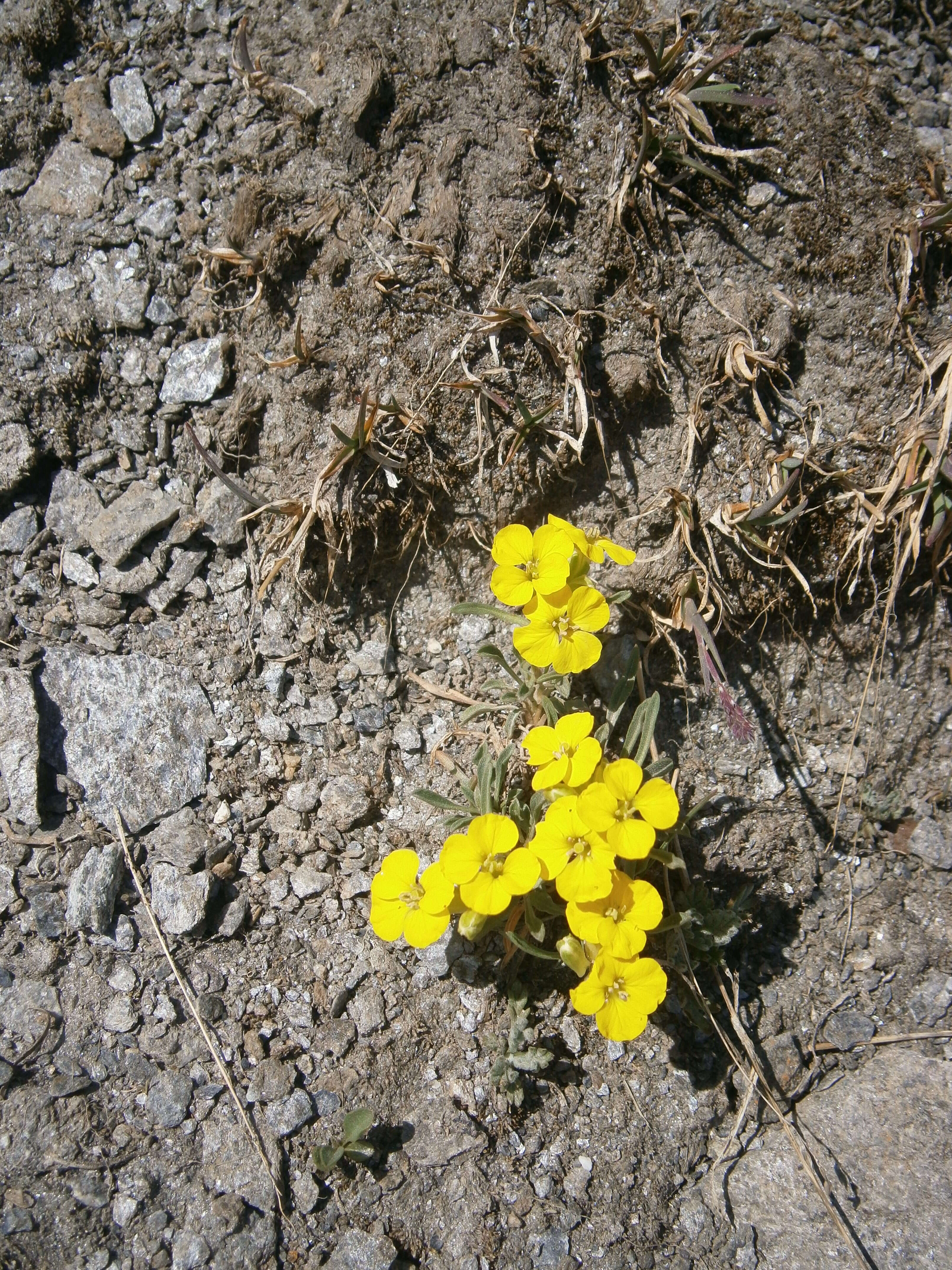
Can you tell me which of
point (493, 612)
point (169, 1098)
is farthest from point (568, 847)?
point (169, 1098)

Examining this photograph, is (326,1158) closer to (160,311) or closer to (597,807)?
(597,807)

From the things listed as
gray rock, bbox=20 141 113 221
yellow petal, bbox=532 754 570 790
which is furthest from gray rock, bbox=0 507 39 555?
yellow petal, bbox=532 754 570 790

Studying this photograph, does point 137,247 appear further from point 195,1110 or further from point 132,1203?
point 132,1203

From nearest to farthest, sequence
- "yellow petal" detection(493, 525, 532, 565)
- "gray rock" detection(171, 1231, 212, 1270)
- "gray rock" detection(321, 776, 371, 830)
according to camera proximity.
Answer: "gray rock" detection(171, 1231, 212, 1270) → "yellow petal" detection(493, 525, 532, 565) → "gray rock" detection(321, 776, 371, 830)

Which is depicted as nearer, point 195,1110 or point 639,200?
point 195,1110

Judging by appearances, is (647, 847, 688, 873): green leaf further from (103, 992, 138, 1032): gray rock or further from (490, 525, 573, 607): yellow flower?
(103, 992, 138, 1032): gray rock

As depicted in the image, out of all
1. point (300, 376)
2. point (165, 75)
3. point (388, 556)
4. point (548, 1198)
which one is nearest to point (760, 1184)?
point (548, 1198)
